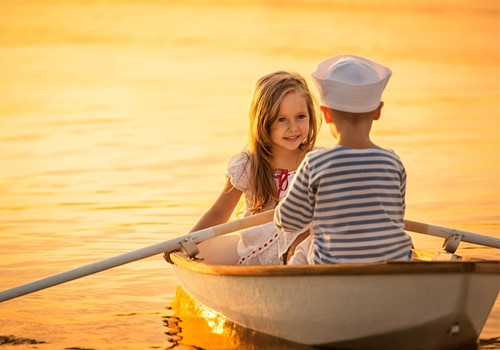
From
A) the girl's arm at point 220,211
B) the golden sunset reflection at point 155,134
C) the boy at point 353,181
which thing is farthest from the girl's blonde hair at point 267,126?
the boy at point 353,181

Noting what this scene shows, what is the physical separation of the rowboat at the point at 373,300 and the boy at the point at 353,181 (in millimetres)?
160

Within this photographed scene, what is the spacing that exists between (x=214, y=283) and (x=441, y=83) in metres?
11.7

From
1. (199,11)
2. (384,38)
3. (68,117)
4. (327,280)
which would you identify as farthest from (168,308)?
(199,11)

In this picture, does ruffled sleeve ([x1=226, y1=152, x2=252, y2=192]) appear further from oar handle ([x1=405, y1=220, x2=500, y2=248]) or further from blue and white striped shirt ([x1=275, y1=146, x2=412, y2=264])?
blue and white striped shirt ([x1=275, y1=146, x2=412, y2=264])

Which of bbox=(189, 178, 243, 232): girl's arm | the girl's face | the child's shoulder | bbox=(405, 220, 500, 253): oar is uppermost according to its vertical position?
the girl's face

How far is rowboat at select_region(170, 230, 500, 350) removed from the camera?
15.1 feet

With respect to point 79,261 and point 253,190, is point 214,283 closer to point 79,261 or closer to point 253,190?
point 253,190

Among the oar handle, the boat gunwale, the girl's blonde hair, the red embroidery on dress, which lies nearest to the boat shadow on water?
the boat gunwale

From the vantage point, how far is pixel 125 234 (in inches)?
316

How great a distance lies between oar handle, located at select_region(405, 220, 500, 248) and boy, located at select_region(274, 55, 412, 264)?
802 mm

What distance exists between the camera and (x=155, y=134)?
12.5 meters

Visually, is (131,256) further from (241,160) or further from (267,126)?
(267,126)

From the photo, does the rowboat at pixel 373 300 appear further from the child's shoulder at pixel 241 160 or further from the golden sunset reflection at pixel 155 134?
the child's shoulder at pixel 241 160

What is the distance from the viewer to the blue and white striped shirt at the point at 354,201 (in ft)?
15.4
